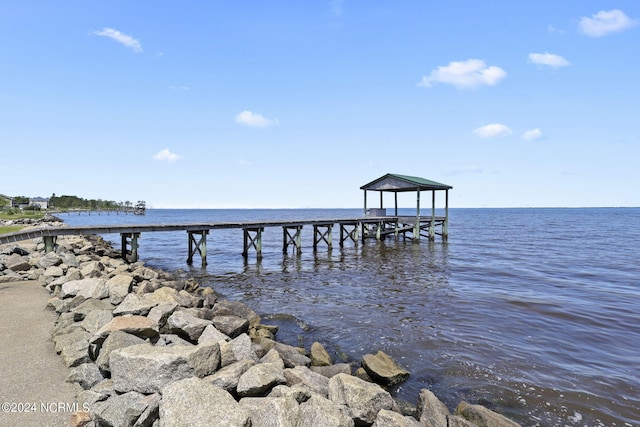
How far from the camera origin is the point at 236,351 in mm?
6320

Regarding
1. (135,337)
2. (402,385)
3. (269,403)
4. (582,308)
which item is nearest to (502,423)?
(402,385)

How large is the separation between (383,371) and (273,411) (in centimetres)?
362

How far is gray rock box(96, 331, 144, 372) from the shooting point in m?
5.81

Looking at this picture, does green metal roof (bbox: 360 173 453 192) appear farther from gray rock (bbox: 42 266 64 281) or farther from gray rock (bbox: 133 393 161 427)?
gray rock (bbox: 133 393 161 427)

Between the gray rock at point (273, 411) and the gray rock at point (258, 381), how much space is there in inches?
11.9

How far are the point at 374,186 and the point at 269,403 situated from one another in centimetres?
3226

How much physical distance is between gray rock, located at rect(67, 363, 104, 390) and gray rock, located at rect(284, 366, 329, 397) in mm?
2932

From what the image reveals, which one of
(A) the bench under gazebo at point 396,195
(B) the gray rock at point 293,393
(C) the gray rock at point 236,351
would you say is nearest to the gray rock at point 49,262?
(C) the gray rock at point 236,351

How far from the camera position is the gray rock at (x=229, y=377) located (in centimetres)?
517

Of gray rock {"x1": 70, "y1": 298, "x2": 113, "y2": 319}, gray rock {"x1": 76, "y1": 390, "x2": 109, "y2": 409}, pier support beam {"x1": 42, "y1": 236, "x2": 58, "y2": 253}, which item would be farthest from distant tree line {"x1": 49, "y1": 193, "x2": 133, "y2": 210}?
gray rock {"x1": 76, "y1": 390, "x2": 109, "y2": 409}

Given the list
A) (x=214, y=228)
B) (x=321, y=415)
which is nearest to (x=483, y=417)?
(x=321, y=415)

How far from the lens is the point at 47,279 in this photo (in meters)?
13.3

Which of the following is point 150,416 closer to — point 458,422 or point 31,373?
point 31,373

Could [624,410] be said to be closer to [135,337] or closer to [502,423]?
[502,423]
